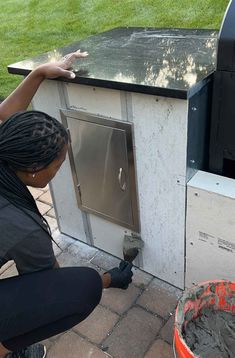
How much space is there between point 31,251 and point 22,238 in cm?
9

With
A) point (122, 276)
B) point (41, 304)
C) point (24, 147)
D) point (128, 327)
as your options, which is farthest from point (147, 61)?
point (128, 327)

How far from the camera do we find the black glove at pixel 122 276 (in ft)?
6.85

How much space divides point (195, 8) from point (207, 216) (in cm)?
457

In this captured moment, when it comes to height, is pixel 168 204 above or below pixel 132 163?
below

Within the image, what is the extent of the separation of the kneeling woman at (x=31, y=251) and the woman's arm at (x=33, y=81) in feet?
1.45

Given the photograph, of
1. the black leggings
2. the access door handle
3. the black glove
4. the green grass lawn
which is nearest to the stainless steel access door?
the access door handle

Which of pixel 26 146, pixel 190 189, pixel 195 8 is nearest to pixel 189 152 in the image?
pixel 190 189

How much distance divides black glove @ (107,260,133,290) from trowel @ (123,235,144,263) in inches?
1.7

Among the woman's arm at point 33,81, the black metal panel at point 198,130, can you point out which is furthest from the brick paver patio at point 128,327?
the woman's arm at point 33,81

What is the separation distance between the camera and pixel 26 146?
4.80 feet

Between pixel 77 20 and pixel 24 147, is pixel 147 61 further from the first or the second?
pixel 77 20

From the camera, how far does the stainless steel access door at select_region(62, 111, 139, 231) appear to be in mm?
1966

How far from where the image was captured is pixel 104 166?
6.88 ft

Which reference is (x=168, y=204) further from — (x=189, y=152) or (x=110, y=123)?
(x=110, y=123)
